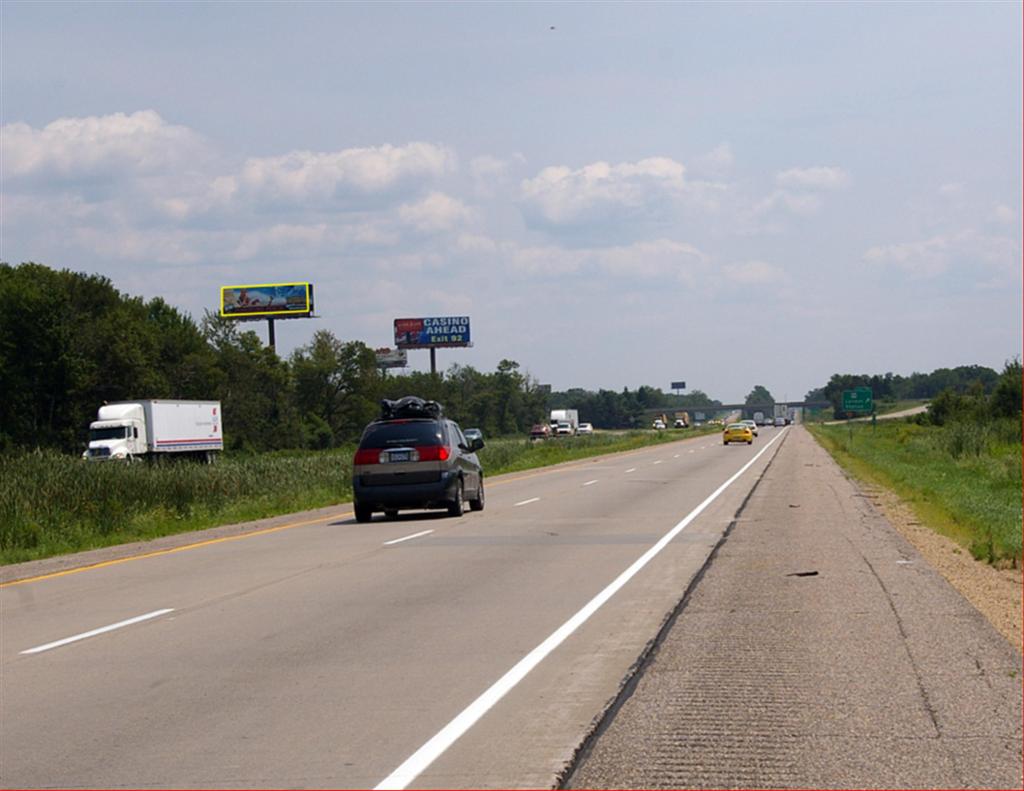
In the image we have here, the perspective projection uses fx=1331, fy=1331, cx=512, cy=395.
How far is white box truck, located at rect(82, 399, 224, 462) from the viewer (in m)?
64.9

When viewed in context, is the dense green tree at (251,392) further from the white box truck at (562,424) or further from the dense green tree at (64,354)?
the white box truck at (562,424)

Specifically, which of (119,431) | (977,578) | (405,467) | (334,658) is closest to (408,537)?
(405,467)

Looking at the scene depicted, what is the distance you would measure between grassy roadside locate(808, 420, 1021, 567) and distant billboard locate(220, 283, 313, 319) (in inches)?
2496

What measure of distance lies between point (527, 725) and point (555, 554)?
10030 millimetres

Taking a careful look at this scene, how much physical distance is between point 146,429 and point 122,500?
3954 centimetres

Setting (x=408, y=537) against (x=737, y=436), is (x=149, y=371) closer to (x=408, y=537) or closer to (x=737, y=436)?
(x=737, y=436)

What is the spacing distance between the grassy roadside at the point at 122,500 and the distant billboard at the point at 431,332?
105 m

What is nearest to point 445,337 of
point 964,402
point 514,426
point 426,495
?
point 514,426

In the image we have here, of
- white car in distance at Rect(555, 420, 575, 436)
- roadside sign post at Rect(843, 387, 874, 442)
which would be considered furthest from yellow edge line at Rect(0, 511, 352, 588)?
white car in distance at Rect(555, 420, 575, 436)

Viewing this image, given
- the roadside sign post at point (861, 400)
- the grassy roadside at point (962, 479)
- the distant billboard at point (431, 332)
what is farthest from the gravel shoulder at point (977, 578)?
the distant billboard at point (431, 332)

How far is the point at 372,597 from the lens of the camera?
14031 millimetres

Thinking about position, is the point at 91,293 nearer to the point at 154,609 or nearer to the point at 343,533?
the point at 343,533

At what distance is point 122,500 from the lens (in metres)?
28.6

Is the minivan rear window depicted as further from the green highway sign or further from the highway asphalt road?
the green highway sign
